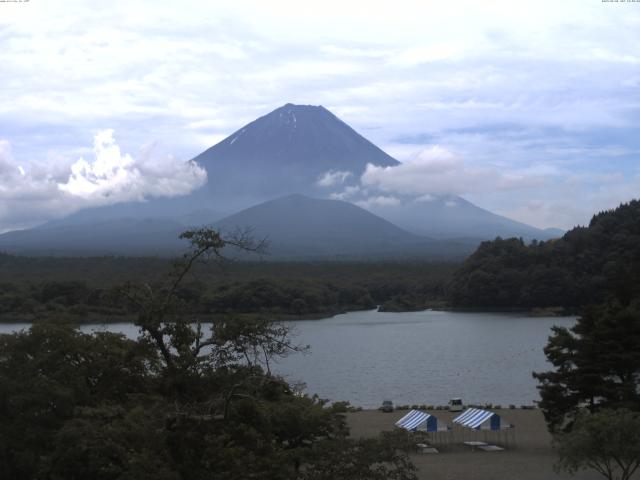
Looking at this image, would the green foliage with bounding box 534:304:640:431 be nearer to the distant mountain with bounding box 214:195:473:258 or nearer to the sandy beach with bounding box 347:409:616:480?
the sandy beach with bounding box 347:409:616:480

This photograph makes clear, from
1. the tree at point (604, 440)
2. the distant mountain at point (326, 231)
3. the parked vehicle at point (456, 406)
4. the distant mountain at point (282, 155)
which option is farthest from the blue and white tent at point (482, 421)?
the distant mountain at point (282, 155)

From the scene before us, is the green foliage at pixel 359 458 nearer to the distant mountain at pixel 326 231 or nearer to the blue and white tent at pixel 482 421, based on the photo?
the blue and white tent at pixel 482 421

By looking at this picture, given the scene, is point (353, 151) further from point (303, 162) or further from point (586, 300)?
point (586, 300)

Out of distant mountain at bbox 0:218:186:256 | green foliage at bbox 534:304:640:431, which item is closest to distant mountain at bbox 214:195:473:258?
distant mountain at bbox 0:218:186:256

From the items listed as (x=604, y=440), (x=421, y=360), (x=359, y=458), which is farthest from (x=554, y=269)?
(x=359, y=458)

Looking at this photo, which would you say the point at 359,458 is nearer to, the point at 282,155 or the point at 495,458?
the point at 495,458
